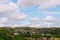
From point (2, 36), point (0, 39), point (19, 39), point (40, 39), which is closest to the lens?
point (0, 39)

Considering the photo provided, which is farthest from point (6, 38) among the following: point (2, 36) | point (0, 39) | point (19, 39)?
point (19, 39)

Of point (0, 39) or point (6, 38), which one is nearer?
point (0, 39)

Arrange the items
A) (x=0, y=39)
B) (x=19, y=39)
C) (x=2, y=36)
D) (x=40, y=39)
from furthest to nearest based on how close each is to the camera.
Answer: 1. (x=40, y=39)
2. (x=19, y=39)
3. (x=2, y=36)
4. (x=0, y=39)

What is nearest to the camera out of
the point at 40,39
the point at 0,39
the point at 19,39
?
the point at 0,39

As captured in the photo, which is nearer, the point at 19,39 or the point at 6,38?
the point at 6,38

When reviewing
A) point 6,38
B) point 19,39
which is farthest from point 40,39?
point 6,38

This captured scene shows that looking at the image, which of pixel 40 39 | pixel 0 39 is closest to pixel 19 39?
pixel 40 39

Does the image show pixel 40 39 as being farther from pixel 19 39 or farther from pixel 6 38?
pixel 6 38

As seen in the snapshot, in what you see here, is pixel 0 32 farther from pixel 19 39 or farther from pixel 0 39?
pixel 19 39
